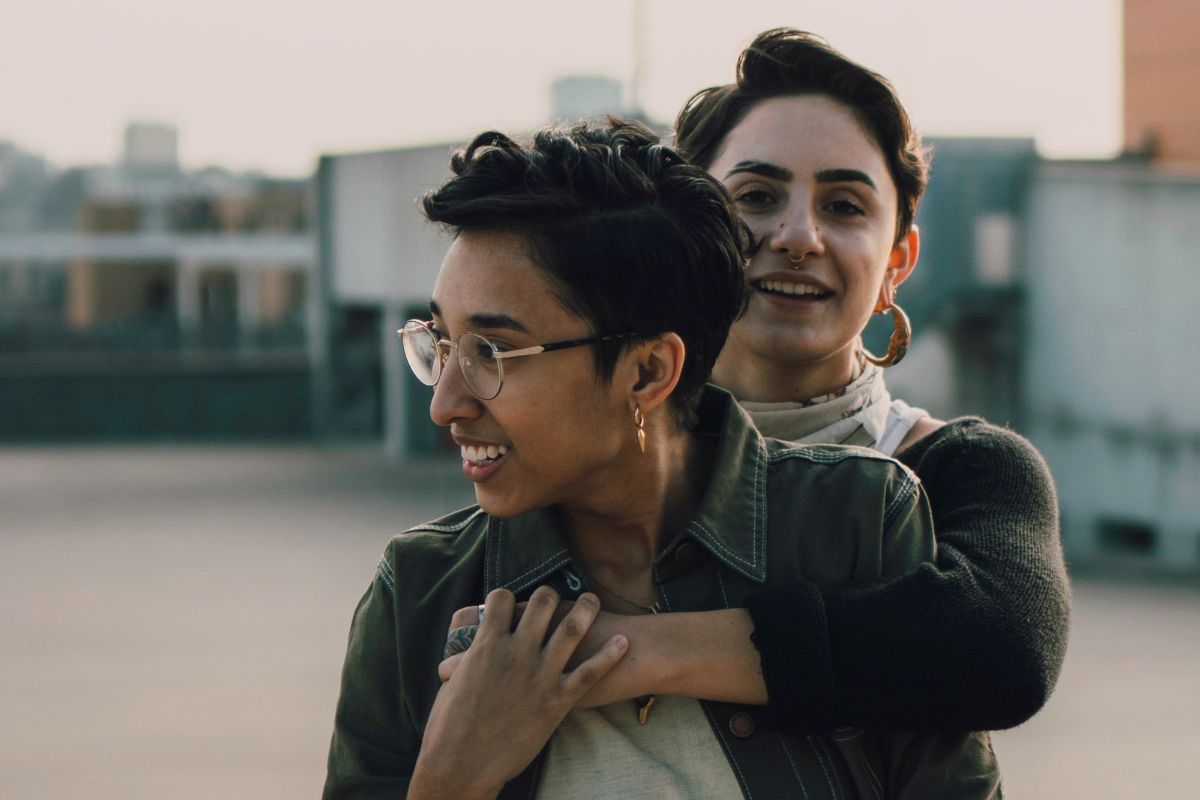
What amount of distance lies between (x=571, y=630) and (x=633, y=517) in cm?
24

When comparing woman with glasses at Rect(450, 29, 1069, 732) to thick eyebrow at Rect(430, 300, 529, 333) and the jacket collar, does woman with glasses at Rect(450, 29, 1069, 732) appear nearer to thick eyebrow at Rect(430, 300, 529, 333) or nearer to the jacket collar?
the jacket collar

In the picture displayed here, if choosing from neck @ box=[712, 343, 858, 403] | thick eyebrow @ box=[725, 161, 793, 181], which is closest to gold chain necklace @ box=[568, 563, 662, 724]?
neck @ box=[712, 343, 858, 403]

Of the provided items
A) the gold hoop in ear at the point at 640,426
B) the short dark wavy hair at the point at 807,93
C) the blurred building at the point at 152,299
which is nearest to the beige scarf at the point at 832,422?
the short dark wavy hair at the point at 807,93

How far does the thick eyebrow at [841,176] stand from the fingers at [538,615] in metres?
1.01

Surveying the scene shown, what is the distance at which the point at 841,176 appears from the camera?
9.15 ft

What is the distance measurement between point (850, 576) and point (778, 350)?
62 centimetres

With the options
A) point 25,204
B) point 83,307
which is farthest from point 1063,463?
point 25,204

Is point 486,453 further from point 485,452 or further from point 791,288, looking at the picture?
point 791,288

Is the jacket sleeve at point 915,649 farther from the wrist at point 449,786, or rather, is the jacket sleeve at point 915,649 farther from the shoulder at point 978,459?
the wrist at point 449,786

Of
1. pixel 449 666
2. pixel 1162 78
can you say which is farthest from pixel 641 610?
pixel 1162 78

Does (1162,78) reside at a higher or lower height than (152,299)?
higher

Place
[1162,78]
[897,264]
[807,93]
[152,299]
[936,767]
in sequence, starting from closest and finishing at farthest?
1. [936,767]
2. [807,93]
3. [897,264]
4. [1162,78]
5. [152,299]

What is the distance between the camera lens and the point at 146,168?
229 feet

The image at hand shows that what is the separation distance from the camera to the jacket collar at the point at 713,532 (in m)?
2.31
